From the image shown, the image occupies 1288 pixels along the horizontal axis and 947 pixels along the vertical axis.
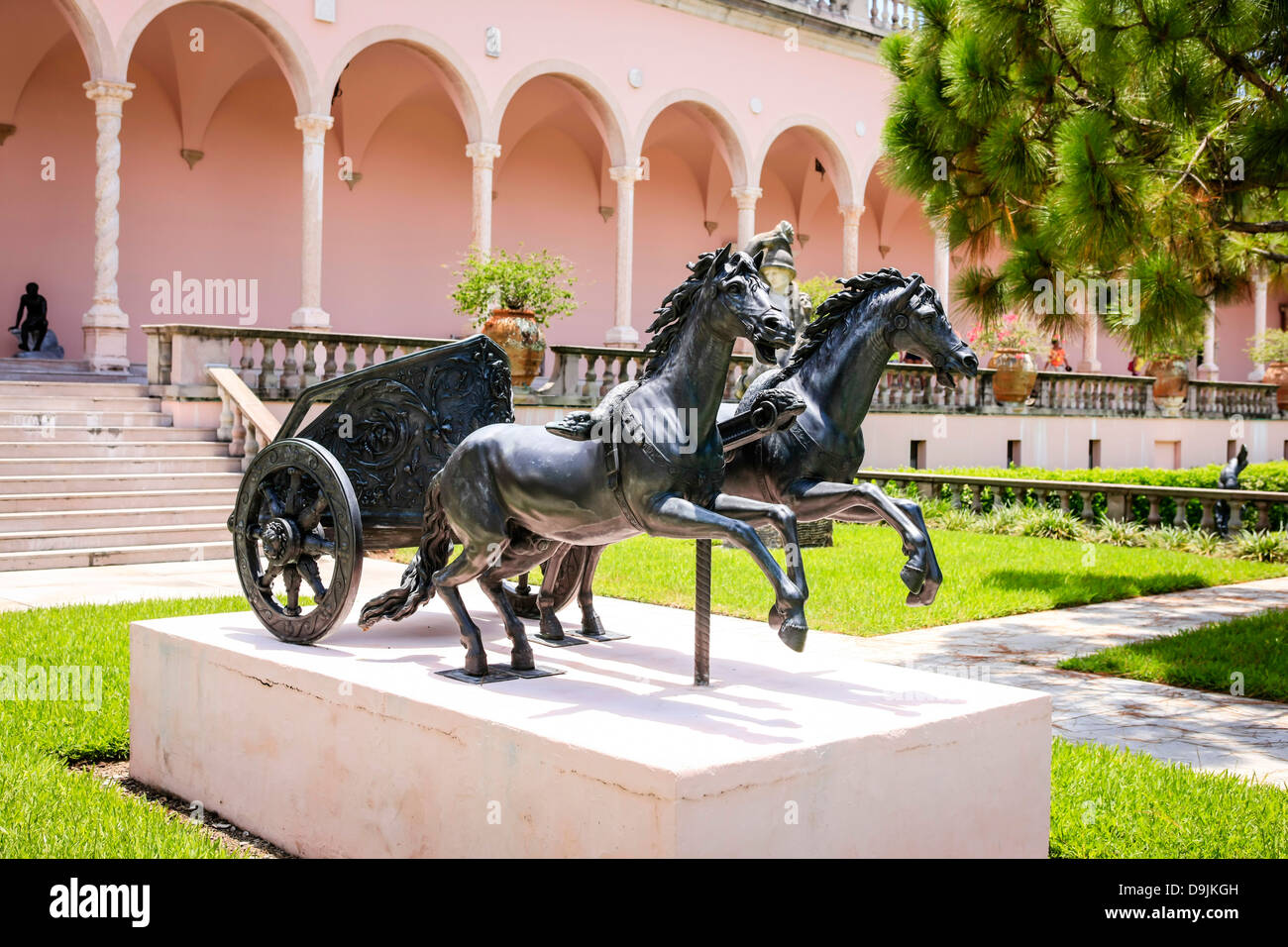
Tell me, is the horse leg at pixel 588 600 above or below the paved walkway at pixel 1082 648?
above

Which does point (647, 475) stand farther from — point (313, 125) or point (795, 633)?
point (313, 125)

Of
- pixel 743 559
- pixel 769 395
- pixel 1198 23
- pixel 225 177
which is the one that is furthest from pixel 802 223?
pixel 769 395

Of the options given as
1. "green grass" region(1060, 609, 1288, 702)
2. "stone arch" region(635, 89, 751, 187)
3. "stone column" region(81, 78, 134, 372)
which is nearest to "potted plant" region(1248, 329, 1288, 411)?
"stone arch" region(635, 89, 751, 187)

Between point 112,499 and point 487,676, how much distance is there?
9536 mm

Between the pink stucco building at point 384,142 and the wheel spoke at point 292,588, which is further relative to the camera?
the pink stucco building at point 384,142

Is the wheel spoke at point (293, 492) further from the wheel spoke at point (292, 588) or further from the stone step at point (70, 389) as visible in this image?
the stone step at point (70, 389)

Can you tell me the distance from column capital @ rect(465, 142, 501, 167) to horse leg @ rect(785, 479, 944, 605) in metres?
16.5

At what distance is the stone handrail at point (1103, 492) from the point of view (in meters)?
13.9

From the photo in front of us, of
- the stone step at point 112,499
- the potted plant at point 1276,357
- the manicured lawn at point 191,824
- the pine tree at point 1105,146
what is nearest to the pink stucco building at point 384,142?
the stone step at point 112,499

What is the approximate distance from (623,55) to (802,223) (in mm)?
9450

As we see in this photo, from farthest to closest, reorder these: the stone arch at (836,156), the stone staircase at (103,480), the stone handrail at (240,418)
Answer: the stone arch at (836,156)
the stone handrail at (240,418)
the stone staircase at (103,480)

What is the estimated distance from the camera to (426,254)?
79.2 ft

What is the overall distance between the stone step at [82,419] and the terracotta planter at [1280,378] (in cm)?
2519

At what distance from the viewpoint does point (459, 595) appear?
14.2 feet
